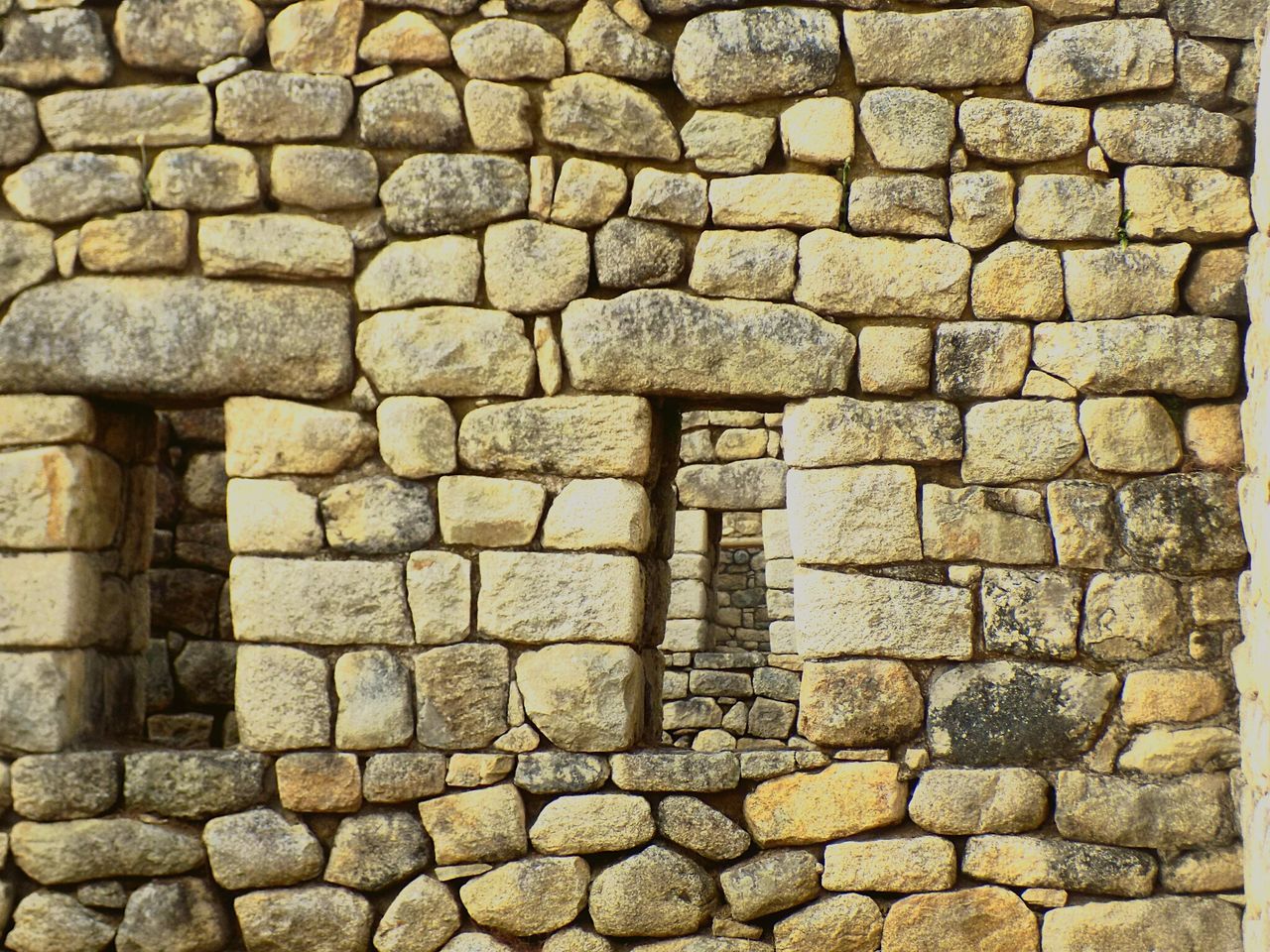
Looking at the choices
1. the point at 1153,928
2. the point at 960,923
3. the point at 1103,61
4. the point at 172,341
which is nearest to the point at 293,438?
the point at 172,341

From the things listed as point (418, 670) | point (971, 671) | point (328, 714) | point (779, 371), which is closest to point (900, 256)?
point (779, 371)

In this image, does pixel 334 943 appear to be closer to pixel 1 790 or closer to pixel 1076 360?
pixel 1 790

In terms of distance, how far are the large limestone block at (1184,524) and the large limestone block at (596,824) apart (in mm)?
1507

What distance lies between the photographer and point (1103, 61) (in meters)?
3.74

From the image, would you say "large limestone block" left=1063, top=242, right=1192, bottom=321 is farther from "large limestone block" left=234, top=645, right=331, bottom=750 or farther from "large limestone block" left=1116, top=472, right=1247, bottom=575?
"large limestone block" left=234, top=645, right=331, bottom=750

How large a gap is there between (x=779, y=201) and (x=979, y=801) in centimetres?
172

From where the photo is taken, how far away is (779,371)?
369cm

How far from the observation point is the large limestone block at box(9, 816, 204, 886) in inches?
142

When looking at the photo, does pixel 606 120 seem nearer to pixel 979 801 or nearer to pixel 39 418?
pixel 39 418

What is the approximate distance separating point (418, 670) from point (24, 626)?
107 cm

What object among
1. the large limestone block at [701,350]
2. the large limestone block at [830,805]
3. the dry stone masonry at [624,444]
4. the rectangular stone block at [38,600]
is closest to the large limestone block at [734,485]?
the dry stone masonry at [624,444]

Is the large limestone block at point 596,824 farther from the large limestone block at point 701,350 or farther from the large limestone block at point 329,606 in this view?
the large limestone block at point 701,350

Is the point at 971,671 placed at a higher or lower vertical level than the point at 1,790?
higher

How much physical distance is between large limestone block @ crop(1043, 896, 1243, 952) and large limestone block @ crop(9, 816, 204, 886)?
237cm
